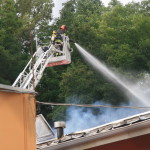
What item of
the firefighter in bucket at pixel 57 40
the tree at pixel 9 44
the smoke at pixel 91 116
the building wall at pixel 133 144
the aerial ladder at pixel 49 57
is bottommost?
the building wall at pixel 133 144

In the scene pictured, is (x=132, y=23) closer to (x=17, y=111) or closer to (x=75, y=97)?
(x=75, y=97)

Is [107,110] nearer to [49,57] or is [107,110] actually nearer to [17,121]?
[49,57]

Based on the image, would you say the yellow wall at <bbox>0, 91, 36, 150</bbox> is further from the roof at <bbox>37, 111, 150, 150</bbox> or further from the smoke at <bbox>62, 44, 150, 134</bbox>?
the smoke at <bbox>62, 44, 150, 134</bbox>

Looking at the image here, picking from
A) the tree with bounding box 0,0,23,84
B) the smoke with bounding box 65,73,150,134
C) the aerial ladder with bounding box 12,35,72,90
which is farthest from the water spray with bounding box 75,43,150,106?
the aerial ladder with bounding box 12,35,72,90

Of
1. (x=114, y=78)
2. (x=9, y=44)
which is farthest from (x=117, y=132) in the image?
(x=9, y=44)

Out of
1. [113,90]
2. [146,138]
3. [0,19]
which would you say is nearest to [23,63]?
[0,19]

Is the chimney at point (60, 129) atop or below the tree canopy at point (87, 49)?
below

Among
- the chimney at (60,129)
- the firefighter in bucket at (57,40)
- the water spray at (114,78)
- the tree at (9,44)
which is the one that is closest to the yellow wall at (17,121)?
the chimney at (60,129)

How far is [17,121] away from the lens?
6.70m

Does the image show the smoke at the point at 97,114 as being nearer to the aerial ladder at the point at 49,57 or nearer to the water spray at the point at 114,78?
the water spray at the point at 114,78

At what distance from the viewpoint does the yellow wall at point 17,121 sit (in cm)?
653

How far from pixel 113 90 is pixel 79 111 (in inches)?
106

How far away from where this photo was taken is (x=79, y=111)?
2755 cm

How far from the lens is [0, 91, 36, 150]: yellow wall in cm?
653
